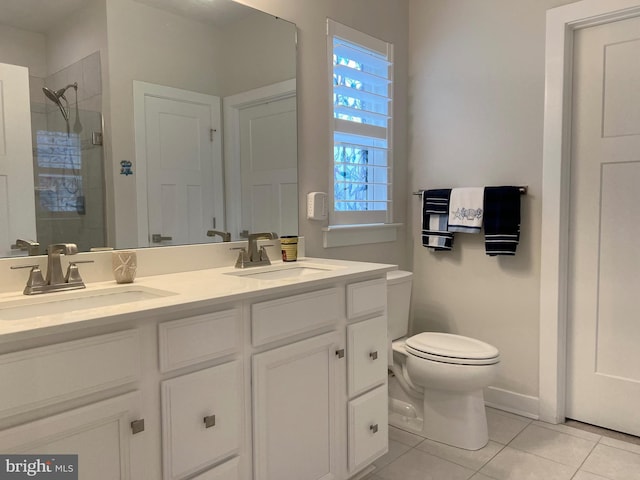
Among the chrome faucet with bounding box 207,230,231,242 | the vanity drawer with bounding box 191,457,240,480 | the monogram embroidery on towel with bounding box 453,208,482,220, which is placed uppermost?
the monogram embroidery on towel with bounding box 453,208,482,220

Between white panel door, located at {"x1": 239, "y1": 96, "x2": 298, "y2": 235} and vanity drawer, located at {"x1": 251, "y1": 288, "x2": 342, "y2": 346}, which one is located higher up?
white panel door, located at {"x1": 239, "y1": 96, "x2": 298, "y2": 235}

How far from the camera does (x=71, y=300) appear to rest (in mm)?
1415

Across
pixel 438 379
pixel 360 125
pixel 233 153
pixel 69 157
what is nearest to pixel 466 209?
pixel 360 125

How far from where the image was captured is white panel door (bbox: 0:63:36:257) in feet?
4.62

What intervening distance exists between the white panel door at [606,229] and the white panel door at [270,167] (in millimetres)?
1397

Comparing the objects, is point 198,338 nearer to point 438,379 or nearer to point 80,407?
point 80,407

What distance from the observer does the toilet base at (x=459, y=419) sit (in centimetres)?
220

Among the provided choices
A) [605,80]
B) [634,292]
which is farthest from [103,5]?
[634,292]

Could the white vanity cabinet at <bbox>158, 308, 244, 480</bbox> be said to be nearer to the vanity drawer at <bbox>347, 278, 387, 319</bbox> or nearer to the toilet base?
the vanity drawer at <bbox>347, 278, 387, 319</bbox>

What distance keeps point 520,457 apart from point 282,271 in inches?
52.4

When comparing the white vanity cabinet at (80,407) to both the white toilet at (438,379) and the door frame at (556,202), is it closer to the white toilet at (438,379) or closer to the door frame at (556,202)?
the white toilet at (438,379)

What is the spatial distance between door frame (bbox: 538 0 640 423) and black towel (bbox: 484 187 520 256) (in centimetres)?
13

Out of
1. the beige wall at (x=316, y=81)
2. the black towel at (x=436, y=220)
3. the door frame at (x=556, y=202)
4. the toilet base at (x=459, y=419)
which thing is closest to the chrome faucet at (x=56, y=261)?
the beige wall at (x=316, y=81)

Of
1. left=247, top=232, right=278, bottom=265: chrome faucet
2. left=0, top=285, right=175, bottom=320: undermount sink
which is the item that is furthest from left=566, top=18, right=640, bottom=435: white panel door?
left=0, top=285, right=175, bottom=320: undermount sink
